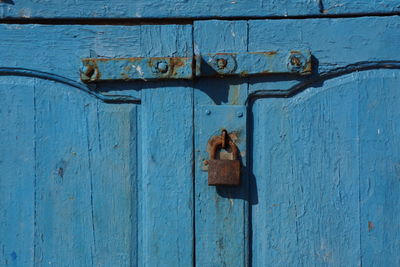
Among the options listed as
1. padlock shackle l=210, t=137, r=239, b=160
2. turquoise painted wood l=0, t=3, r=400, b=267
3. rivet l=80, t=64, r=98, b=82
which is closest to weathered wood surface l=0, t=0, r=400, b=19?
turquoise painted wood l=0, t=3, r=400, b=267

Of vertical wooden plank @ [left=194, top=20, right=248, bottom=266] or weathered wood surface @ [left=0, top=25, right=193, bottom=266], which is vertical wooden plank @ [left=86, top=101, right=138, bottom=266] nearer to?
weathered wood surface @ [left=0, top=25, right=193, bottom=266]

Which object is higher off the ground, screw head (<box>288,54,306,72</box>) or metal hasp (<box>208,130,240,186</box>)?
screw head (<box>288,54,306,72</box>)

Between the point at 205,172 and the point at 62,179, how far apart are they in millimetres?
325

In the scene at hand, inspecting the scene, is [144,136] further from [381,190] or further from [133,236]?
[381,190]

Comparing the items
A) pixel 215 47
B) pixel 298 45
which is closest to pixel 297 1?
pixel 298 45

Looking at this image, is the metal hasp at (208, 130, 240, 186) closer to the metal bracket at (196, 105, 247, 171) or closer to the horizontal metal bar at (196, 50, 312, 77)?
the metal bracket at (196, 105, 247, 171)

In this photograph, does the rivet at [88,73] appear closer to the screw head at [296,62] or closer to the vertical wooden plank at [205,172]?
the vertical wooden plank at [205,172]

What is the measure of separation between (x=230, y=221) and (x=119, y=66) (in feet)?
1.38

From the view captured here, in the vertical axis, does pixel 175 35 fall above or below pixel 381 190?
above

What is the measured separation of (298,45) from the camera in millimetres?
1075

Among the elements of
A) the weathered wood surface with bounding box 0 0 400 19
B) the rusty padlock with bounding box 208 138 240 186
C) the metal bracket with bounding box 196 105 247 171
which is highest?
the weathered wood surface with bounding box 0 0 400 19

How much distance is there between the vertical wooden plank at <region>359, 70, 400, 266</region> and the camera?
3.53 ft

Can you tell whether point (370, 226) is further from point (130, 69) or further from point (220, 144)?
point (130, 69)

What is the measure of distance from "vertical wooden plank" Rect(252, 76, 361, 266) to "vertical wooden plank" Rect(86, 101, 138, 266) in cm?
29
